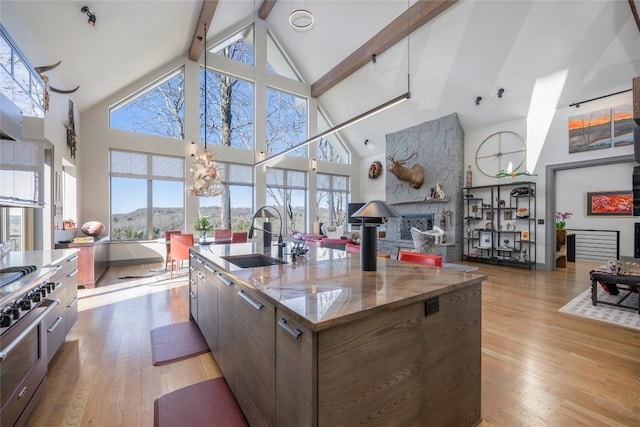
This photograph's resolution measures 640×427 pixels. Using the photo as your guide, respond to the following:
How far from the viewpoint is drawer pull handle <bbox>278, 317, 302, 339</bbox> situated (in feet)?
3.57

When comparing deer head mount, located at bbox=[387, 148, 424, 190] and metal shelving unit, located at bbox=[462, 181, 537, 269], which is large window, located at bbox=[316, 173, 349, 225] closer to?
deer head mount, located at bbox=[387, 148, 424, 190]

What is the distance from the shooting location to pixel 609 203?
261 inches

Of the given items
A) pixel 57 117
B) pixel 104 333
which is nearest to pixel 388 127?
pixel 57 117

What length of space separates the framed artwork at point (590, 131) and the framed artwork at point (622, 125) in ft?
0.27

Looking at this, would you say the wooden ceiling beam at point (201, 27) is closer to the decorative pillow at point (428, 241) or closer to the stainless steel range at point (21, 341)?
the stainless steel range at point (21, 341)

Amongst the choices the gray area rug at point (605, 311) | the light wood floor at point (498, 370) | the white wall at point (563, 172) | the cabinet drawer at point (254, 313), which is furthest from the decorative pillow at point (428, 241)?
the cabinet drawer at point (254, 313)

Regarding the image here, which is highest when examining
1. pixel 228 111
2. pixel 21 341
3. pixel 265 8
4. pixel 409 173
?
pixel 265 8

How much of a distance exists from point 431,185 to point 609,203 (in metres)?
4.01

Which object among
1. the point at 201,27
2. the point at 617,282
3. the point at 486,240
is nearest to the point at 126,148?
the point at 201,27

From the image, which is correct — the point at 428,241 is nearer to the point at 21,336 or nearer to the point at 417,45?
the point at 417,45

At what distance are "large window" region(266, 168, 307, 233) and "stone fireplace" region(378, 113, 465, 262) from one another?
3040 mm

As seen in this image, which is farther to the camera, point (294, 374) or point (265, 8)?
point (265, 8)

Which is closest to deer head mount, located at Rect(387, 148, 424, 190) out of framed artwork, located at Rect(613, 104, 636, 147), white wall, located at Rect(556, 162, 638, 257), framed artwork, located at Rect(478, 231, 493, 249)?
framed artwork, located at Rect(478, 231, 493, 249)

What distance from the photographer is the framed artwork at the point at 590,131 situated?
5528mm
